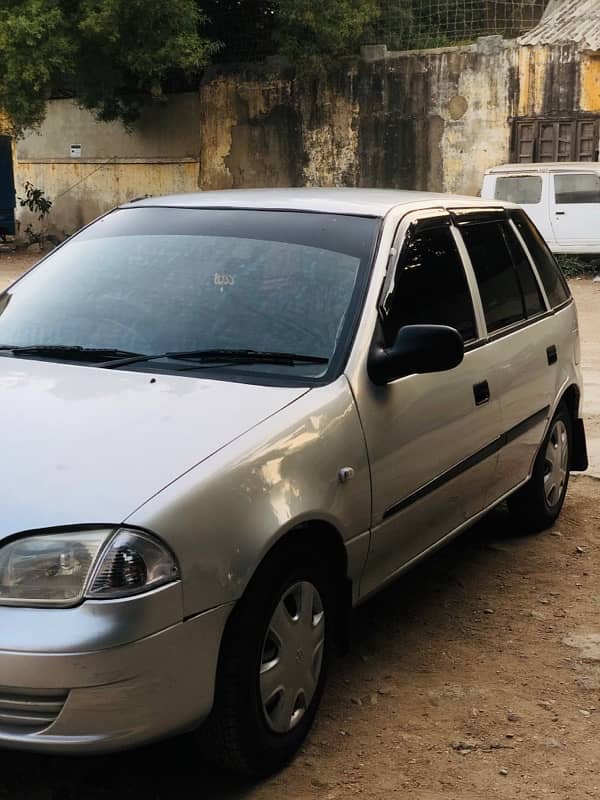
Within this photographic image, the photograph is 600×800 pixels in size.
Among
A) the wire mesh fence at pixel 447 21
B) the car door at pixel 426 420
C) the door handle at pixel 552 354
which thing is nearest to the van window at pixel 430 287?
the car door at pixel 426 420

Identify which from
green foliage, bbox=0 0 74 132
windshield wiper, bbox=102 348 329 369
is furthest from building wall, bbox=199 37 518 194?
windshield wiper, bbox=102 348 329 369

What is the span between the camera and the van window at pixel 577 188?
57.0 ft

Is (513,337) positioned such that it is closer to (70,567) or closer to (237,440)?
(237,440)

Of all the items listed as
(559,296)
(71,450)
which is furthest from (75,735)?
(559,296)

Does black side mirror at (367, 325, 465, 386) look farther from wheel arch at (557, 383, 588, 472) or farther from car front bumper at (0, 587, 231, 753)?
wheel arch at (557, 383, 588, 472)

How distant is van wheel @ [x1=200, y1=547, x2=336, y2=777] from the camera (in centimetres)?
270

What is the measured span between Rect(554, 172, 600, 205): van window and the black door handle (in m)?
14.3

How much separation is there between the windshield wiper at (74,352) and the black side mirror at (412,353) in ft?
2.56

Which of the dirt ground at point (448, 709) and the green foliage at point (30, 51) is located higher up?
the green foliage at point (30, 51)

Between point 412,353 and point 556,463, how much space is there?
89.2 inches

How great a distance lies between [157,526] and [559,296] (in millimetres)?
3438

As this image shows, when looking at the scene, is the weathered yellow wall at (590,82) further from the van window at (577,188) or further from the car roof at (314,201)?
the car roof at (314,201)

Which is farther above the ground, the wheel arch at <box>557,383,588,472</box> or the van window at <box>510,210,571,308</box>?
the van window at <box>510,210,571,308</box>

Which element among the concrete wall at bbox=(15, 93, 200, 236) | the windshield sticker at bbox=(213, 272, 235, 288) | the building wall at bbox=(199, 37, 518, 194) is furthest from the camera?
the concrete wall at bbox=(15, 93, 200, 236)
